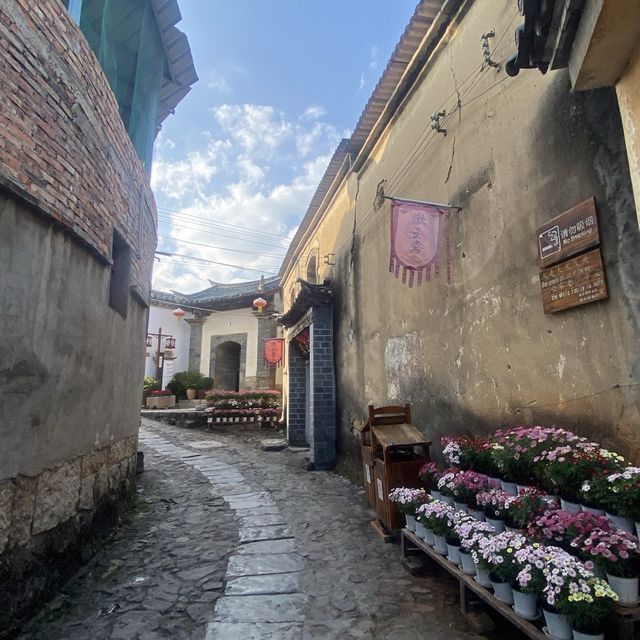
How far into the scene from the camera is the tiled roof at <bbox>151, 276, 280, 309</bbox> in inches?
776

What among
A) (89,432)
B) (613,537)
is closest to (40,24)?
(89,432)

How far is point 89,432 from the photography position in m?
4.21

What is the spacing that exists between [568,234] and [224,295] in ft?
71.3

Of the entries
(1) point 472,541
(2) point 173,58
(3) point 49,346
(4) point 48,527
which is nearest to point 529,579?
(1) point 472,541

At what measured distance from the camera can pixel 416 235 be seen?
436 cm

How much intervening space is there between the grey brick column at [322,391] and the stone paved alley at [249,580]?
1.70 meters

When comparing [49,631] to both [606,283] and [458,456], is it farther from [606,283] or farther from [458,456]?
[606,283]

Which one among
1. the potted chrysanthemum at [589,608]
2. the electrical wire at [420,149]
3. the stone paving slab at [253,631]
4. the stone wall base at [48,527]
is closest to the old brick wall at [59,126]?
the stone wall base at [48,527]

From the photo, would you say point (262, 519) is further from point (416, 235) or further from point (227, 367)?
point (227, 367)

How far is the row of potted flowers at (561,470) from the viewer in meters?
2.07

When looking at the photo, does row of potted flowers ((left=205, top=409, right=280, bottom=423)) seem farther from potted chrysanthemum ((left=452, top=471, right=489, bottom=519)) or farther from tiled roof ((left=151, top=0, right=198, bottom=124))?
potted chrysanthemum ((left=452, top=471, right=489, bottom=519))

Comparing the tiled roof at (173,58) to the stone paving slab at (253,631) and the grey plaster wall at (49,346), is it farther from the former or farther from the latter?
the stone paving slab at (253,631)

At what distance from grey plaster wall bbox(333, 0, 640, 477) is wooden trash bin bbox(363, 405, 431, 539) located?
41cm

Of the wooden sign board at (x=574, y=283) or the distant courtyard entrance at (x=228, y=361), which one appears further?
the distant courtyard entrance at (x=228, y=361)
